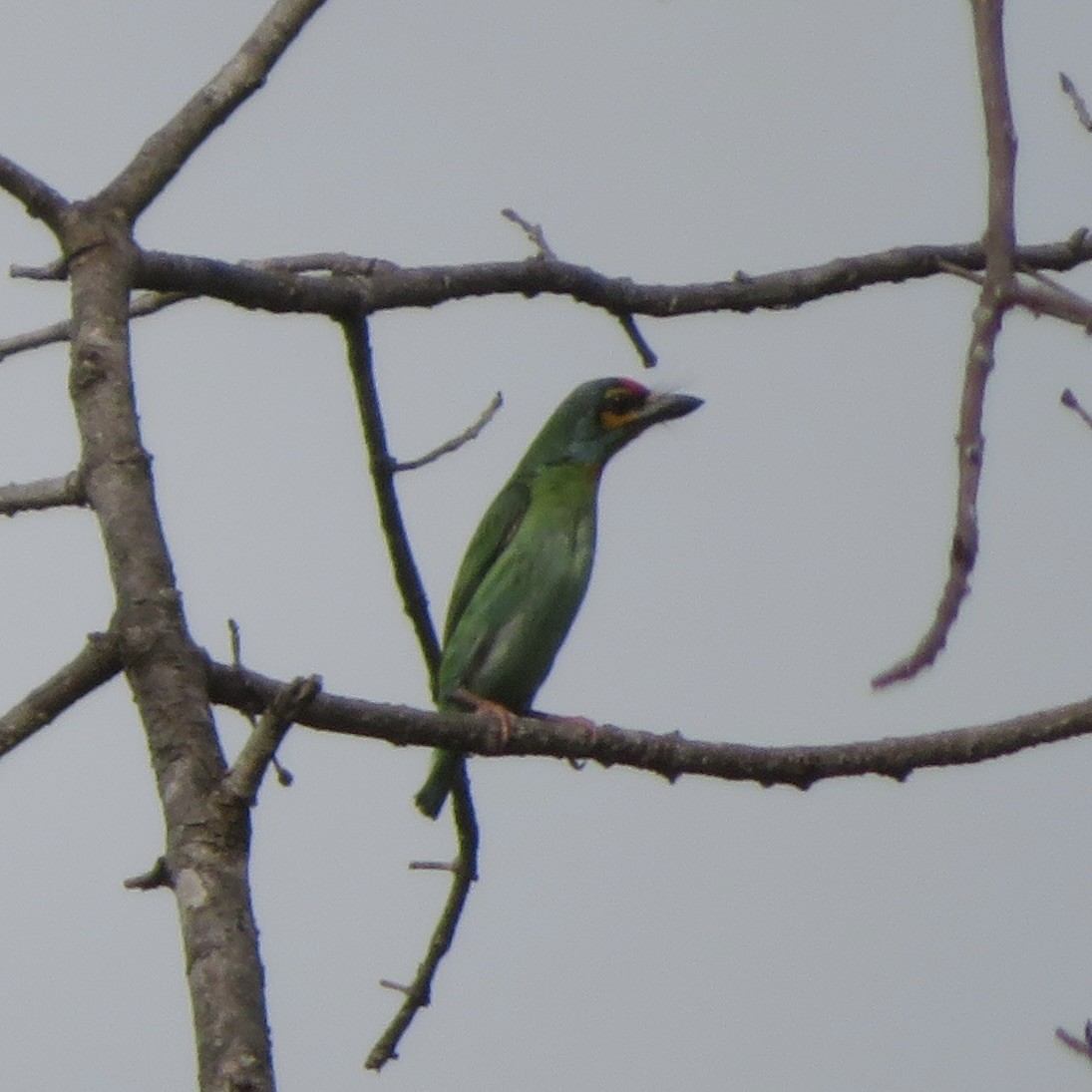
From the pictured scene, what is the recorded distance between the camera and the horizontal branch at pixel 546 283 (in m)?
4.39

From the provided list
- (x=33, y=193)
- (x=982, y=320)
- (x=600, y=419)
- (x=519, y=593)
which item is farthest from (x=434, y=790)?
(x=982, y=320)

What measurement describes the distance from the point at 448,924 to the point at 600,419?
281 cm

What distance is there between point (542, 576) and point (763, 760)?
10.1 feet

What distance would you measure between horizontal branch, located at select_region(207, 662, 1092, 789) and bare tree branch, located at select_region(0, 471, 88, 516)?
2.02ft

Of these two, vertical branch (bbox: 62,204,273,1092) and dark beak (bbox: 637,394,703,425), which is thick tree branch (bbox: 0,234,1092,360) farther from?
dark beak (bbox: 637,394,703,425)

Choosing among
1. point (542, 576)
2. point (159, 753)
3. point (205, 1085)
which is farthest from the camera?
point (542, 576)

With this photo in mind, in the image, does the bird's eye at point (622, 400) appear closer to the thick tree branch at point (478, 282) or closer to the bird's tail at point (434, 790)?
the bird's tail at point (434, 790)

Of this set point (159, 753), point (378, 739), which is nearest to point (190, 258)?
point (378, 739)

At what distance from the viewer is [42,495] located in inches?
166

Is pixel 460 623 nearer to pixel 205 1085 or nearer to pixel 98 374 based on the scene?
pixel 98 374

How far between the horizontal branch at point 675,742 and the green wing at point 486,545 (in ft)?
9.88

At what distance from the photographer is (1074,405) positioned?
2775 mm

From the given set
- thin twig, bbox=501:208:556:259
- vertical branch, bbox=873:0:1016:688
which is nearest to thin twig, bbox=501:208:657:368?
thin twig, bbox=501:208:556:259

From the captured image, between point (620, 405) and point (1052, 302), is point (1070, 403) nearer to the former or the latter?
point (1052, 302)
